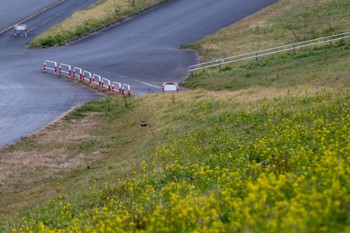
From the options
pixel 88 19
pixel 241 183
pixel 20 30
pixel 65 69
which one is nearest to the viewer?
pixel 241 183

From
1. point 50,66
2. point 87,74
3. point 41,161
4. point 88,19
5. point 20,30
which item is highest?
point 88,19

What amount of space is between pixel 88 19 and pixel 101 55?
8.79m

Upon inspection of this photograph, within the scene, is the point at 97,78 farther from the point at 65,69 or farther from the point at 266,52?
the point at 266,52

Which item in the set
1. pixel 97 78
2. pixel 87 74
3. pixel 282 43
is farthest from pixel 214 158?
pixel 282 43

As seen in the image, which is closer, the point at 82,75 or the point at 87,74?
the point at 82,75

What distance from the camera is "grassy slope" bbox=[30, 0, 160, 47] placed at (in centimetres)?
5625

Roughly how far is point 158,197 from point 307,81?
18.1 m

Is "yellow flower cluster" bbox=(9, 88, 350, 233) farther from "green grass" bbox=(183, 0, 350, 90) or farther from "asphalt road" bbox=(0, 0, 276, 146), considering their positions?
"asphalt road" bbox=(0, 0, 276, 146)

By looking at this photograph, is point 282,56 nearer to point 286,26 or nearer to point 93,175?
point 286,26

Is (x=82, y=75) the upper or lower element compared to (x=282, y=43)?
lower

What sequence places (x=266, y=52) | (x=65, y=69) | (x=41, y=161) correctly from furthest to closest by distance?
1. (x=65, y=69)
2. (x=266, y=52)
3. (x=41, y=161)

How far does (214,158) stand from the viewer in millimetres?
16750

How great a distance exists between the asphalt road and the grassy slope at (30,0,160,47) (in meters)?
1.23

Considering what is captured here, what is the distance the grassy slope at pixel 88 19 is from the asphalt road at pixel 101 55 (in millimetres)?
1229
